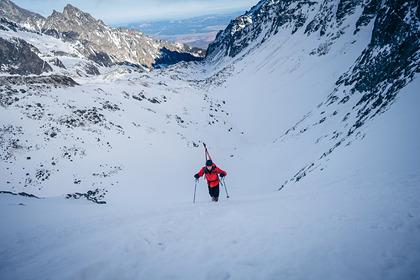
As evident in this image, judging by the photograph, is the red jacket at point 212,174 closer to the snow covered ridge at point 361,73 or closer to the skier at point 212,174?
the skier at point 212,174

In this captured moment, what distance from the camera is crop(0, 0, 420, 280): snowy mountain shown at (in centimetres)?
694

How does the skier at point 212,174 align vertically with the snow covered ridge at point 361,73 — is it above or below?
below

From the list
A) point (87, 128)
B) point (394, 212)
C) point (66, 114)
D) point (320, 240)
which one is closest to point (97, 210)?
point (320, 240)

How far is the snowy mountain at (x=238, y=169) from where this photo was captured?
6.94 metres

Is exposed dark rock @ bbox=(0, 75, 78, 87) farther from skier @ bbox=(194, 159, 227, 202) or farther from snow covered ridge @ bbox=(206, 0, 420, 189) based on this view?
skier @ bbox=(194, 159, 227, 202)

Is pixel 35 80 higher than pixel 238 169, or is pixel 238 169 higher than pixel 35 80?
pixel 35 80

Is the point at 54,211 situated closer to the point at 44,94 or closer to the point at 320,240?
the point at 320,240

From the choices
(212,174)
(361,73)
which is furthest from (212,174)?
(361,73)

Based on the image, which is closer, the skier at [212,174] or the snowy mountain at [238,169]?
the snowy mountain at [238,169]

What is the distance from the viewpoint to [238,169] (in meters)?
32.5

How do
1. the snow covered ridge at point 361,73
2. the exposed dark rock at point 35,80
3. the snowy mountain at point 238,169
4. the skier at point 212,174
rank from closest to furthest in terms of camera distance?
the snowy mountain at point 238,169, the skier at point 212,174, the snow covered ridge at point 361,73, the exposed dark rock at point 35,80

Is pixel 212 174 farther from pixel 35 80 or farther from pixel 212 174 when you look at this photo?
pixel 35 80

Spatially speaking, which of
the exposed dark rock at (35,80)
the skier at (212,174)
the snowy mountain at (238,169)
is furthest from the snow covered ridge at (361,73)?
the exposed dark rock at (35,80)

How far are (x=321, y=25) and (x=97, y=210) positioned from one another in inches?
2980
